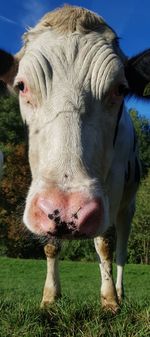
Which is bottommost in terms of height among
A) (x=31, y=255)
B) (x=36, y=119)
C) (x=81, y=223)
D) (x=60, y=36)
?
(x=31, y=255)

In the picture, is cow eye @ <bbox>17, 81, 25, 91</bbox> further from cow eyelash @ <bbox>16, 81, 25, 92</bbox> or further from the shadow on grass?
the shadow on grass

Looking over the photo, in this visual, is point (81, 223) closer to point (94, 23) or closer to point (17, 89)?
point (17, 89)

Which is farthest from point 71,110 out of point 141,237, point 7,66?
point 141,237

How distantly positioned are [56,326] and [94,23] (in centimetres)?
272

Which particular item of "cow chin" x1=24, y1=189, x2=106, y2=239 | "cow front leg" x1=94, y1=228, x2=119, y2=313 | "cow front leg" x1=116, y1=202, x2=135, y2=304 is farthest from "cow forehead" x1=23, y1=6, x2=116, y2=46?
"cow front leg" x1=116, y1=202, x2=135, y2=304

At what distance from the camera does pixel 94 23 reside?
525cm

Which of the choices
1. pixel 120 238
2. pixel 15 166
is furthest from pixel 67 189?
pixel 15 166

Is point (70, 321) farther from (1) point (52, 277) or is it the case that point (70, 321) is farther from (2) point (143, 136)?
(2) point (143, 136)

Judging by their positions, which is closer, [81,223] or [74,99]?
[81,223]

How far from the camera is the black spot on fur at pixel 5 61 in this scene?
5.54 metres

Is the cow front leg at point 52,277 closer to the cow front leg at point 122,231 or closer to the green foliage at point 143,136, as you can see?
the cow front leg at point 122,231

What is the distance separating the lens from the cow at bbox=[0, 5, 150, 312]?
370cm

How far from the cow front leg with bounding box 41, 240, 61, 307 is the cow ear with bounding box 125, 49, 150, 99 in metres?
2.00

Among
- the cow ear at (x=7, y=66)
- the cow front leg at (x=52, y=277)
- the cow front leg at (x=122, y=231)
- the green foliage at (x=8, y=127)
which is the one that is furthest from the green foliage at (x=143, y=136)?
the cow ear at (x=7, y=66)
